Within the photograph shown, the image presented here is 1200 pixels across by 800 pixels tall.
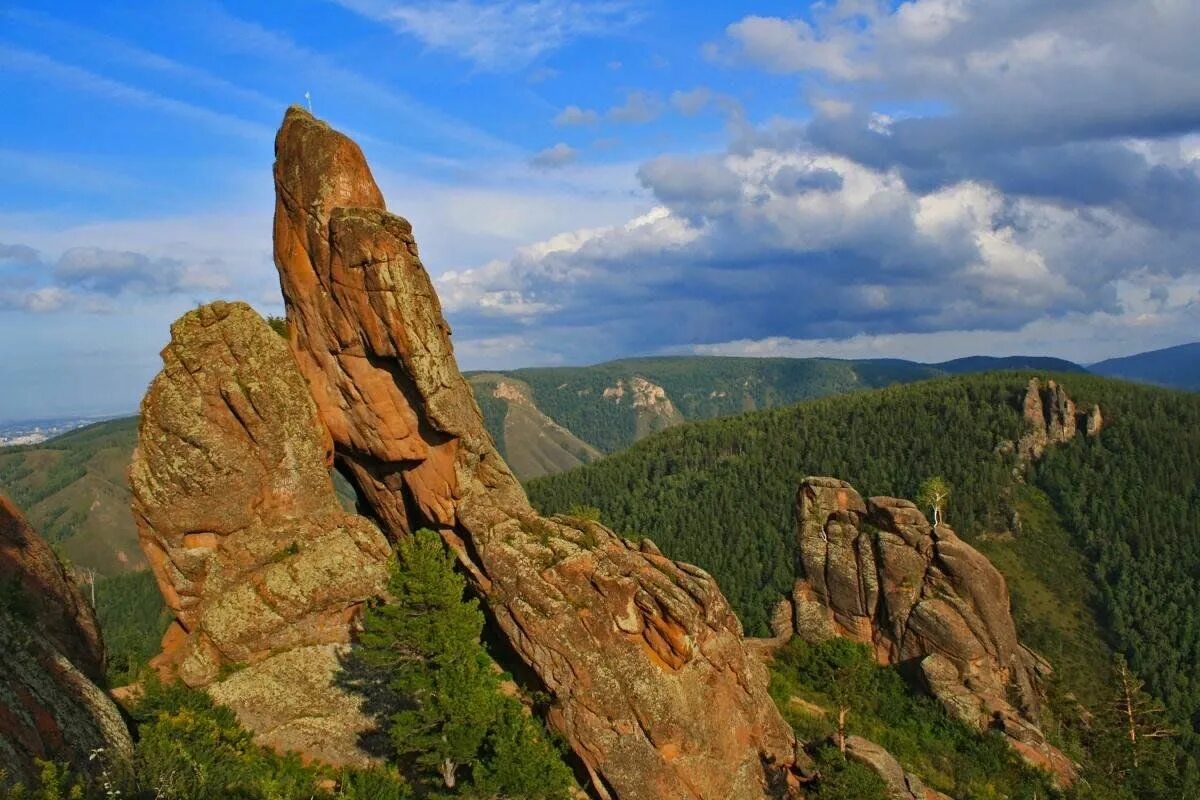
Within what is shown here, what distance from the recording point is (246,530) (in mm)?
44562

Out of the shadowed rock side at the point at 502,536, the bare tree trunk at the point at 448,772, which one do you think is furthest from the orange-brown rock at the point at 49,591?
the bare tree trunk at the point at 448,772

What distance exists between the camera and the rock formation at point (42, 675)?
846 inches

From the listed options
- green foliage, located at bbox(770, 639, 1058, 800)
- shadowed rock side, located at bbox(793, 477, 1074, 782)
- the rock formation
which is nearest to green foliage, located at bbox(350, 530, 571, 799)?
the rock formation

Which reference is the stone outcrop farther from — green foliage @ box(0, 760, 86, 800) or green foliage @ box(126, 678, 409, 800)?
green foliage @ box(0, 760, 86, 800)

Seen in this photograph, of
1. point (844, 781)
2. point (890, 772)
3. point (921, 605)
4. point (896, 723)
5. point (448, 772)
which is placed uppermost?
point (448, 772)

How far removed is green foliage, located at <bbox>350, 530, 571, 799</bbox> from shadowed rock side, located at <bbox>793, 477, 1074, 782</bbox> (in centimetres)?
3232

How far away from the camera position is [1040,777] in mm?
46688

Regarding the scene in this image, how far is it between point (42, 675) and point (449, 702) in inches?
599

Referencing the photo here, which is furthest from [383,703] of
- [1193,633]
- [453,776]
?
[1193,633]

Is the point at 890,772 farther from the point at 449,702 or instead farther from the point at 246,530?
the point at 246,530

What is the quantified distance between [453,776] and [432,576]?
29.3 feet

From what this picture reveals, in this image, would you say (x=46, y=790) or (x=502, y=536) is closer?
(x=46, y=790)

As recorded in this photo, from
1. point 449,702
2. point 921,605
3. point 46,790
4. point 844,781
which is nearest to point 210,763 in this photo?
point 449,702

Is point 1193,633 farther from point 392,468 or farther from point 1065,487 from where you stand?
point 392,468
